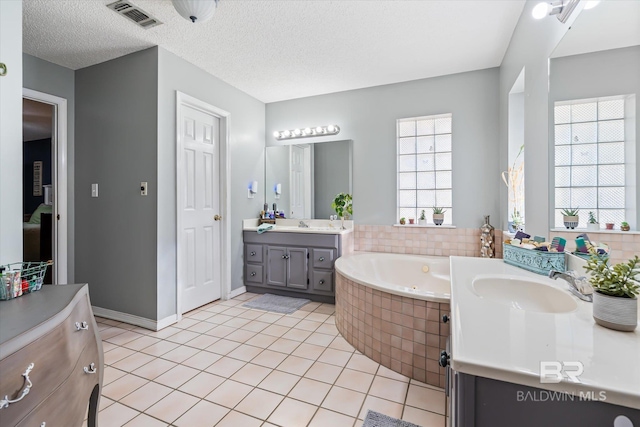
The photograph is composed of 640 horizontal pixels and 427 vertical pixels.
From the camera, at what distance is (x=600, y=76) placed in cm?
104

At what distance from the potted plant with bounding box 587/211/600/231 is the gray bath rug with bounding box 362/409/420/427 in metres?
1.20

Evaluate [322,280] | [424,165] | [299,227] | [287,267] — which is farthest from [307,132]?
[322,280]

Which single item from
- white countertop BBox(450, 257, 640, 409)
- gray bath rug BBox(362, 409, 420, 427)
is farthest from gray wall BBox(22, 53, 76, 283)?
white countertop BBox(450, 257, 640, 409)

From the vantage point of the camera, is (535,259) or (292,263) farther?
(292,263)

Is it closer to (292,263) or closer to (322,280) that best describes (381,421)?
(322,280)

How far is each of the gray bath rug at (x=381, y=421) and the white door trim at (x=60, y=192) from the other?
10.4ft

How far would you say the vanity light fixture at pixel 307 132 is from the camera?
12.3ft

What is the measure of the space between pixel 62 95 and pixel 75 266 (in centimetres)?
173

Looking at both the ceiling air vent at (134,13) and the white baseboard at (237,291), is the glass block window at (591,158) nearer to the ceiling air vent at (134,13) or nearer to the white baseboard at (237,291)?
the ceiling air vent at (134,13)

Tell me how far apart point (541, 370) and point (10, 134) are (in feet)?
7.51

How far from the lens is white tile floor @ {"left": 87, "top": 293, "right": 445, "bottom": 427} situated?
1525 millimetres

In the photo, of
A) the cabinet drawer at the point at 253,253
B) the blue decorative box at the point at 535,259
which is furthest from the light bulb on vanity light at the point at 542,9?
the cabinet drawer at the point at 253,253

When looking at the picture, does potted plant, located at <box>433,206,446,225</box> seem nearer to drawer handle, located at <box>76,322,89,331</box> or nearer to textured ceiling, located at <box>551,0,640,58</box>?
textured ceiling, located at <box>551,0,640,58</box>

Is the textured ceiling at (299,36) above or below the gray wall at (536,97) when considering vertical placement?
above
